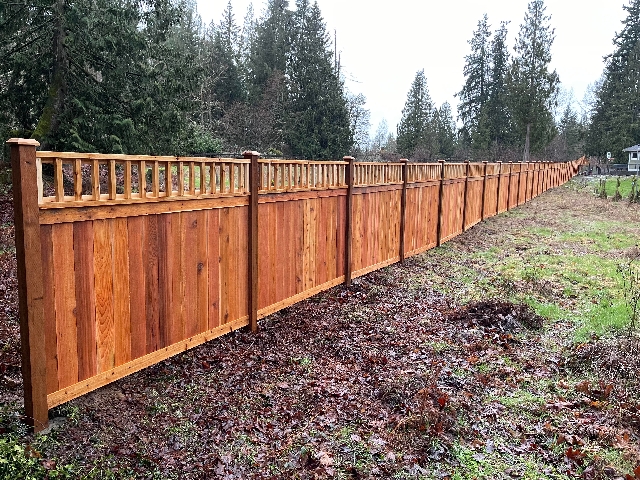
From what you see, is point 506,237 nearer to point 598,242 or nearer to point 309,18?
point 598,242

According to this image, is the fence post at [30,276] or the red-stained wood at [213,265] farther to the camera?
the red-stained wood at [213,265]

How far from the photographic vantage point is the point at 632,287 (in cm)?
626

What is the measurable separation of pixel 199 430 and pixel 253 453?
423mm

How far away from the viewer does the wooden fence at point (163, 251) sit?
2822 mm

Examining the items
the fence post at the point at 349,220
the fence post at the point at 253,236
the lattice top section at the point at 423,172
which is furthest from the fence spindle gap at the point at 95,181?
the lattice top section at the point at 423,172

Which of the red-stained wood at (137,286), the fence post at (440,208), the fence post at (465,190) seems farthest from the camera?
the fence post at (465,190)

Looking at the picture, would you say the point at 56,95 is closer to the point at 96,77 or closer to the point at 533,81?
the point at 96,77

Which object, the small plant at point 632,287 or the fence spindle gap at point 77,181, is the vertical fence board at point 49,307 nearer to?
the fence spindle gap at point 77,181

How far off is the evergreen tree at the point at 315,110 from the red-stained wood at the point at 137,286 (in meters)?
25.7

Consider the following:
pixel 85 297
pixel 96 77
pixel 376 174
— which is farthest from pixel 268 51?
pixel 85 297

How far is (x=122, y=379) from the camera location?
3.65m

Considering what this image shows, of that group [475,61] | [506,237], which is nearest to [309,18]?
[475,61]

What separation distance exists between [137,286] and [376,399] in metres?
1.94

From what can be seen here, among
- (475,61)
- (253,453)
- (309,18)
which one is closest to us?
(253,453)
